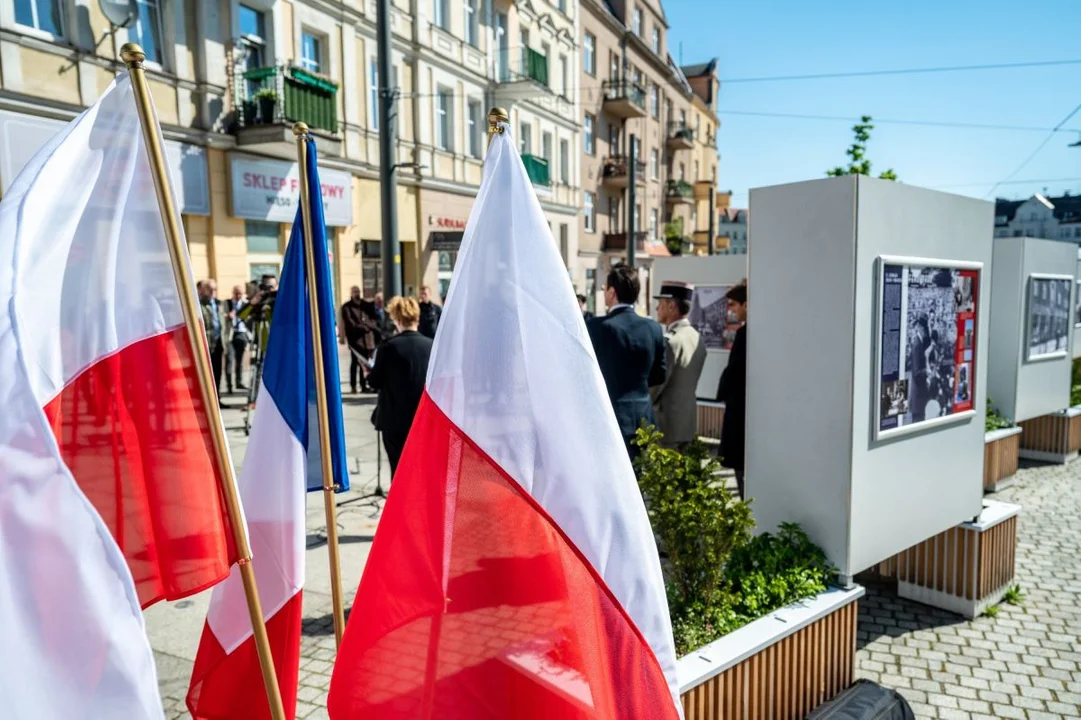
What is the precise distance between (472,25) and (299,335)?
23.2 metres

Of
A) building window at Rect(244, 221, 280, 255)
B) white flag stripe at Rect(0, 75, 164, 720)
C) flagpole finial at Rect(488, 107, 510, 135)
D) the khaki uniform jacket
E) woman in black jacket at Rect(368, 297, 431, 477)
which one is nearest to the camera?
white flag stripe at Rect(0, 75, 164, 720)

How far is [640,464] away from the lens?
3795 mm

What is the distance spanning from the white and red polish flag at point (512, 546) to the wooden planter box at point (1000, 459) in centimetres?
733

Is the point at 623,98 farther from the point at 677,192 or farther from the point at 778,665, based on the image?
the point at 778,665

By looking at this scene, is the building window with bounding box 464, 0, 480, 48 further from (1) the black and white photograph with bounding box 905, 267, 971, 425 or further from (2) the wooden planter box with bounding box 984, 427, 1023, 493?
(1) the black and white photograph with bounding box 905, 267, 971, 425

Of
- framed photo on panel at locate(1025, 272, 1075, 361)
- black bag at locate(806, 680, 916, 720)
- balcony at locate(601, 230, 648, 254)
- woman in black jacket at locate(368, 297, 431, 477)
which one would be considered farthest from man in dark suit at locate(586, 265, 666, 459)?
balcony at locate(601, 230, 648, 254)

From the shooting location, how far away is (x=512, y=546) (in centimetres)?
191

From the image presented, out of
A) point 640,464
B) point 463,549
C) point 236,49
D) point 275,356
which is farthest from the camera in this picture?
point 236,49

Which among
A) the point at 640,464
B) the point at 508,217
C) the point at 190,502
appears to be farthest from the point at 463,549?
the point at 640,464

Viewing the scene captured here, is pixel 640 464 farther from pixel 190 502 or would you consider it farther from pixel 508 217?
pixel 190 502

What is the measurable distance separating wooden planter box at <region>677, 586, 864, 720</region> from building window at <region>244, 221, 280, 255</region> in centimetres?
1423

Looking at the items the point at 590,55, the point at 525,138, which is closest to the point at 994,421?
the point at 525,138

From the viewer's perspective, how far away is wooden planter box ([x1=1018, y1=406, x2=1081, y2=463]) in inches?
376

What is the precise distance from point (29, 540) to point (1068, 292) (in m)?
10.8
